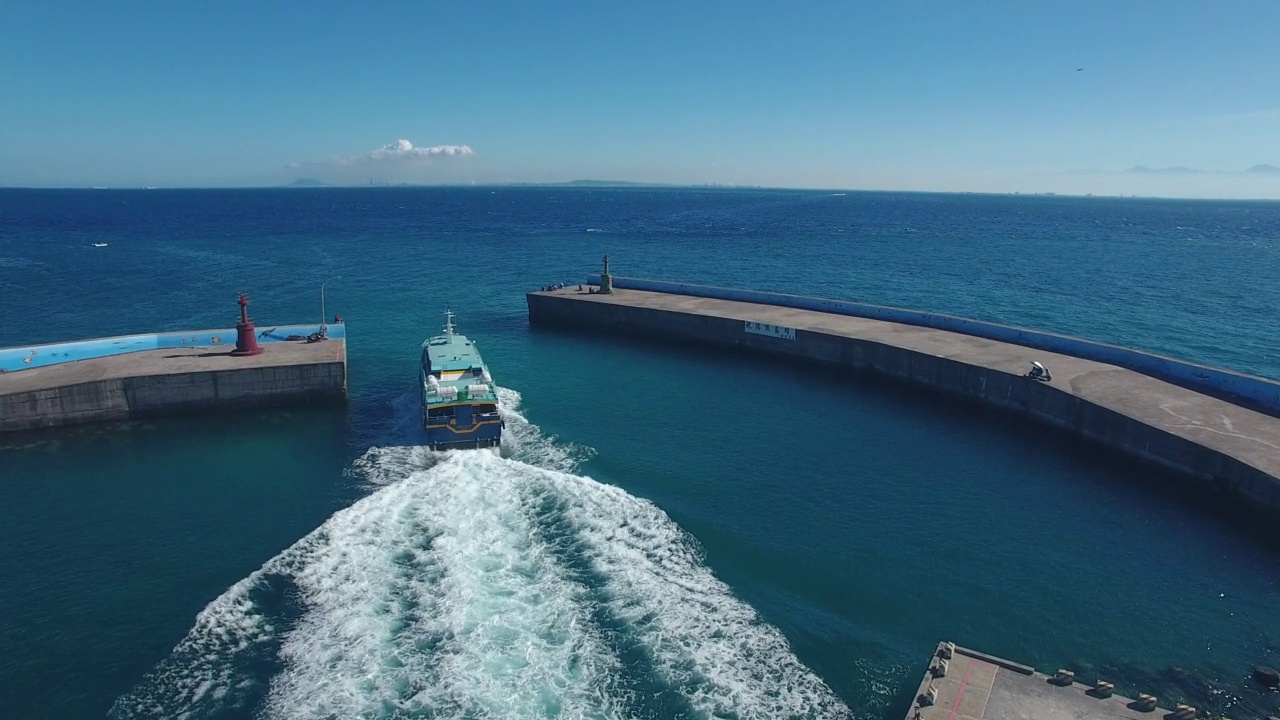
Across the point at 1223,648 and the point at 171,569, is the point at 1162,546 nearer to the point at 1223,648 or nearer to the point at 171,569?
the point at 1223,648

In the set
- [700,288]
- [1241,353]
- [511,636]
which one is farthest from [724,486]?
[1241,353]

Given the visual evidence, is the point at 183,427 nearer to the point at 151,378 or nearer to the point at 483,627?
the point at 151,378

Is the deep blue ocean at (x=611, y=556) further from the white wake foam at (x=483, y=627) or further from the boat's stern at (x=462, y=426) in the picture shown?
the boat's stern at (x=462, y=426)

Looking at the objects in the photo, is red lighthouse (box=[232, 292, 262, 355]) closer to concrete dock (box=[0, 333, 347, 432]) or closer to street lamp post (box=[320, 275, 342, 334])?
concrete dock (box=[0, 333, 347, 432])

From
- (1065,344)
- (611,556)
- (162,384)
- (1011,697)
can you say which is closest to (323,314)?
(162,384)

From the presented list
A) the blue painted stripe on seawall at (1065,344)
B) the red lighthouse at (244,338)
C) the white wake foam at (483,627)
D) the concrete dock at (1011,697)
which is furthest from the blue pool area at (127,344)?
the concrete dock at (1011,697)

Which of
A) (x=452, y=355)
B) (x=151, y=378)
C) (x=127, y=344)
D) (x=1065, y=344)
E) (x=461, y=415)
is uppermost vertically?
(x=1065, y=344)
